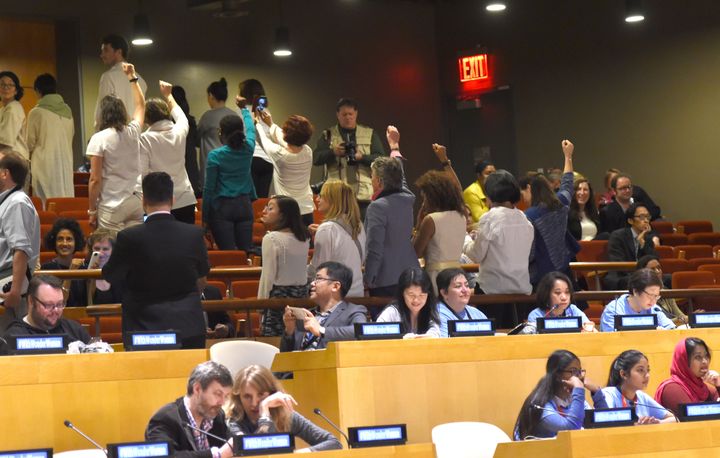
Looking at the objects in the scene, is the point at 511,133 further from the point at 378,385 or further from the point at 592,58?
the point at 378,385

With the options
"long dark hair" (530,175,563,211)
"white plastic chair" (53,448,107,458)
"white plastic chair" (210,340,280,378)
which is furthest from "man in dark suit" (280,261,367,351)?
"long dark hair" (530,175,563,211)

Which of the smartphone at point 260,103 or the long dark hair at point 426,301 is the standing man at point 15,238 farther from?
the smartphone at point 260,103

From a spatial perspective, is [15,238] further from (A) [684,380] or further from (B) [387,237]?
(A) [684,380]

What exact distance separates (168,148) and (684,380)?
3552 mm

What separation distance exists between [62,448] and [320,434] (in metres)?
0.95

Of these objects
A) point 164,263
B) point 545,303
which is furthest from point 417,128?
point 164,263

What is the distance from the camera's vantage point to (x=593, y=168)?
14.6m

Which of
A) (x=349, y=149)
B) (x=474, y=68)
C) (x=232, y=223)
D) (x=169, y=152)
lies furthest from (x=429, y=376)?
(x=474, y=68)

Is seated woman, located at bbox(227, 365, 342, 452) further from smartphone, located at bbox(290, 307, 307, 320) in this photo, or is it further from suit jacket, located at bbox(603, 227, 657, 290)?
suit jacket, located at bbox(603, 227, 657, 290)

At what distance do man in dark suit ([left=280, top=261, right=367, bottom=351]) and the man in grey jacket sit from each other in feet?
2.81

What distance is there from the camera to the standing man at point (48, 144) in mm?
10523

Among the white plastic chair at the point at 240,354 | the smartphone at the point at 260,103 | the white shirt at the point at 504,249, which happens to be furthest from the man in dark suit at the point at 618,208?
the white plastic chair at the point at 240,354

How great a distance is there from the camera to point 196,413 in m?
4.54

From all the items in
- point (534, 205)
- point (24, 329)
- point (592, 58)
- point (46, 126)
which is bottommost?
point (24, 329)
